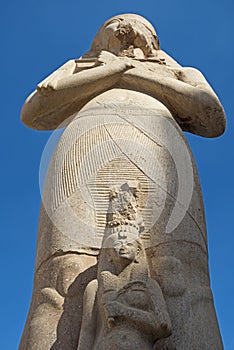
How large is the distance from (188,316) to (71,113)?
2534mm

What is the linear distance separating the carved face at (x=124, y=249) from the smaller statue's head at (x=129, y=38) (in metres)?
2.72


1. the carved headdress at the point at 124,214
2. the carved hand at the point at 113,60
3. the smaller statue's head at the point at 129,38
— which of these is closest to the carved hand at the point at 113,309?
the carved headdress at the point at 124,214

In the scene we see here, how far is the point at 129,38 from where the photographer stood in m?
6.00

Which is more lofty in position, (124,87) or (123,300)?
(124,87)

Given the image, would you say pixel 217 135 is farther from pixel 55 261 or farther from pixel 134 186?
pixel 55 261

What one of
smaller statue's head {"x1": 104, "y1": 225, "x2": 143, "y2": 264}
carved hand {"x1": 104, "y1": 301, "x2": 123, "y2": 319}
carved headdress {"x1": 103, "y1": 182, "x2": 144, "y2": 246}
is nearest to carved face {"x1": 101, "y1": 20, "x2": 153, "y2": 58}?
carved headdress {"x1": 103, "y1": 182, "x2": 144, "y2": 246}

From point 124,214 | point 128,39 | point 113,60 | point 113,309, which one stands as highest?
point 128,39

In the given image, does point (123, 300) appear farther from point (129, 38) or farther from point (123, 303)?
point (129, 38)

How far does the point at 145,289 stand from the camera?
3.39 meters

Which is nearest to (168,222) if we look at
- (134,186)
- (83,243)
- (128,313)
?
(134,186)

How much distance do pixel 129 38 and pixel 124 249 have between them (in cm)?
304

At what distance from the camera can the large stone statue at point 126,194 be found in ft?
12.0

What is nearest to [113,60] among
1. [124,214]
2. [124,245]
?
[124,214]

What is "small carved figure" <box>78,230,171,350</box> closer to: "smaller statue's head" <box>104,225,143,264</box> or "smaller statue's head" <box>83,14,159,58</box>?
"smaller statue's head" <box>104,225,143,264</box>
